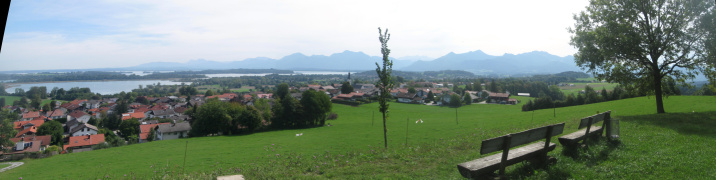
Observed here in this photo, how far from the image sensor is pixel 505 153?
5367 millimetres

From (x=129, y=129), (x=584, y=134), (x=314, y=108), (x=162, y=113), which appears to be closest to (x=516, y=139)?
(x=584, y=134)

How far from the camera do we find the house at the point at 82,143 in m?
34.1

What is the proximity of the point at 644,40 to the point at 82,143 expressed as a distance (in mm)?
49907

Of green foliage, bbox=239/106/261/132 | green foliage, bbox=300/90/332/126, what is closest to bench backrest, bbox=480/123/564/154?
green foliage, bbox=239/106/261/132

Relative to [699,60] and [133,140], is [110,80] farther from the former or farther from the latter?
[699,60]

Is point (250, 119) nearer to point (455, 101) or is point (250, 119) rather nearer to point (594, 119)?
point (594, 119)

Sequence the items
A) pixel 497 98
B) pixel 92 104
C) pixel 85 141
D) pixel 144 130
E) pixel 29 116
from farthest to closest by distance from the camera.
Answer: pixel 92 104
pixel 497 98
pixel 144 130
pixel 29 116
pixel 85 141

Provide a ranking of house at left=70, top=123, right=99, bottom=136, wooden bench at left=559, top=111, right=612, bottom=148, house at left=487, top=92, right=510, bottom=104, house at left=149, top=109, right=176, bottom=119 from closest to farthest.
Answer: wooden bench at left=559, top=111, right=612, bottom=148, house at left=70, top=123, right=99, bottom=136, house at left=149, top=109, right=176, bottom=119, house at left=487, top=92, right=510, bottom=104

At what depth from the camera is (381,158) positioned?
904 centimetres

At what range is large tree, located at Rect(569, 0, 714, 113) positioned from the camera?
14.3 meters

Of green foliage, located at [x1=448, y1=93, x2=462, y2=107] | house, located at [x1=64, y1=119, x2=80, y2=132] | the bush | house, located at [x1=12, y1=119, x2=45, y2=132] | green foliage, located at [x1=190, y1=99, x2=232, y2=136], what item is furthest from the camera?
green foliage, located at [x1=448, y1=93, x2=462, y2=107]

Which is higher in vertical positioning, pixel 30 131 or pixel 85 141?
pixel 30 131

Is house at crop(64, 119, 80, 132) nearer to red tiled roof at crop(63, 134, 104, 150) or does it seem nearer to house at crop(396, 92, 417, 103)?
red tiled roof at crop(63, 134, 104, 150)

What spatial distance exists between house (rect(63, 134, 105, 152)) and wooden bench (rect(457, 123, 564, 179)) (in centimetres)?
4240
